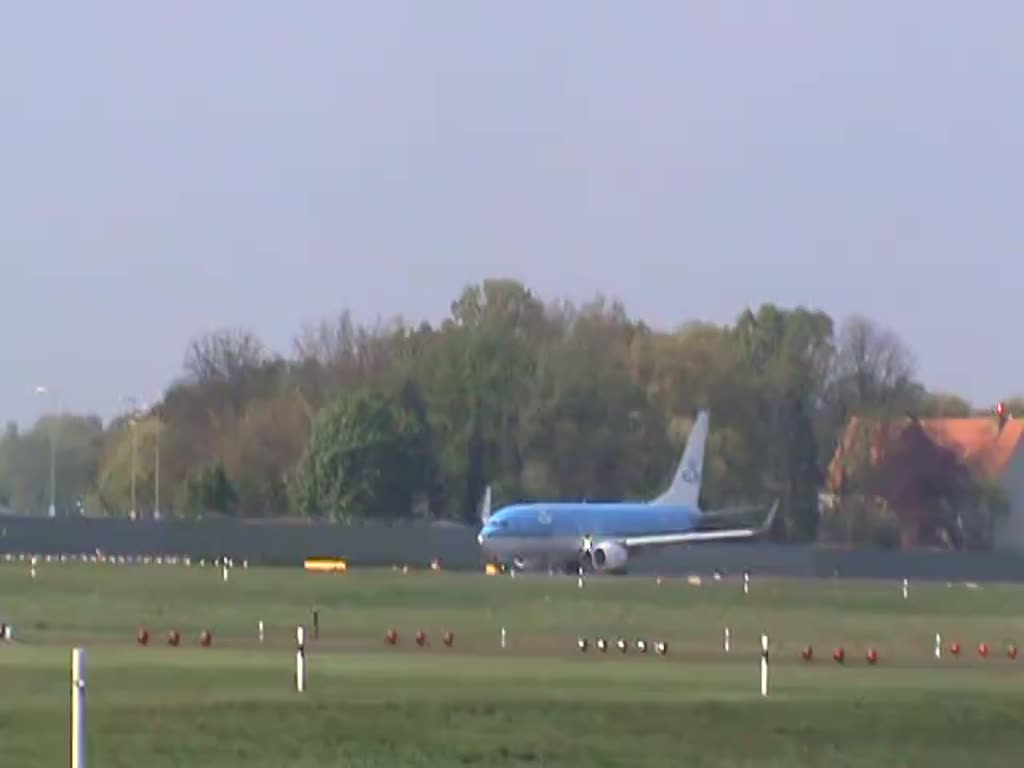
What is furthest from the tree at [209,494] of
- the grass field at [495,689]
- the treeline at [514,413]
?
the grass field at [495,689]

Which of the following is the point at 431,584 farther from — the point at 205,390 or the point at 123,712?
the point at 205,390

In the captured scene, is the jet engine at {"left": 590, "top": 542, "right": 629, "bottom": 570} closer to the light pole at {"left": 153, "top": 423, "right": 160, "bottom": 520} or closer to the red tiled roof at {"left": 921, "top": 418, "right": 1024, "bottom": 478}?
the red tiled roof at {"left": 921, "top": 418, "right": 1024, "bottom": 478}

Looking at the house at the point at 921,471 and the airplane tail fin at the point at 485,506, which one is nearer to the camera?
the airplane tail fin at the point at 485,506

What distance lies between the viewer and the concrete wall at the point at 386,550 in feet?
350

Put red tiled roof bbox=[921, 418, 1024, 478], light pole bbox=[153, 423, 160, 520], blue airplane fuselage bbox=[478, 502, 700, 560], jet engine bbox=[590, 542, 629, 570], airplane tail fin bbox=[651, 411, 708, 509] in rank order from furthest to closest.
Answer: light pole bbox=[153, 423, 160, 520] < red tiled roof bbox=[921, 418, 1024, 478] < airplane tail fin bbox=[651, 411, 708, 509] < jet engine bbox=[590, 542, 629, 570] < blue airplane fuselage bbox=[478, 502, 700, 560]

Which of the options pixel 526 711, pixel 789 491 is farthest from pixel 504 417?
pixel 526 711

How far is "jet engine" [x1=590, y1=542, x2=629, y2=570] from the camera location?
9944 centimetres

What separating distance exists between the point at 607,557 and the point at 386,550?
1223 cm

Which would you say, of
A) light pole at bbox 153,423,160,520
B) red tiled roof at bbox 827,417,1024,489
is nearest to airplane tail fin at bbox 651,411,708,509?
red tiled roof at bbox 827,417,1024,489

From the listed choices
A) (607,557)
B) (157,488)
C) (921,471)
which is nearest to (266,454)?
(157,488)

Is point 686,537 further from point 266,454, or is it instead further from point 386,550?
point 266,454

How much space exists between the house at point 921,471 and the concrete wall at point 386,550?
22790mm

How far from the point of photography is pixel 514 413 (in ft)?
436

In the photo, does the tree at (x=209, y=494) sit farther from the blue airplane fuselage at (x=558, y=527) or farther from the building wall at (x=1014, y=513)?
the building wall at (x=1014, y=513)
